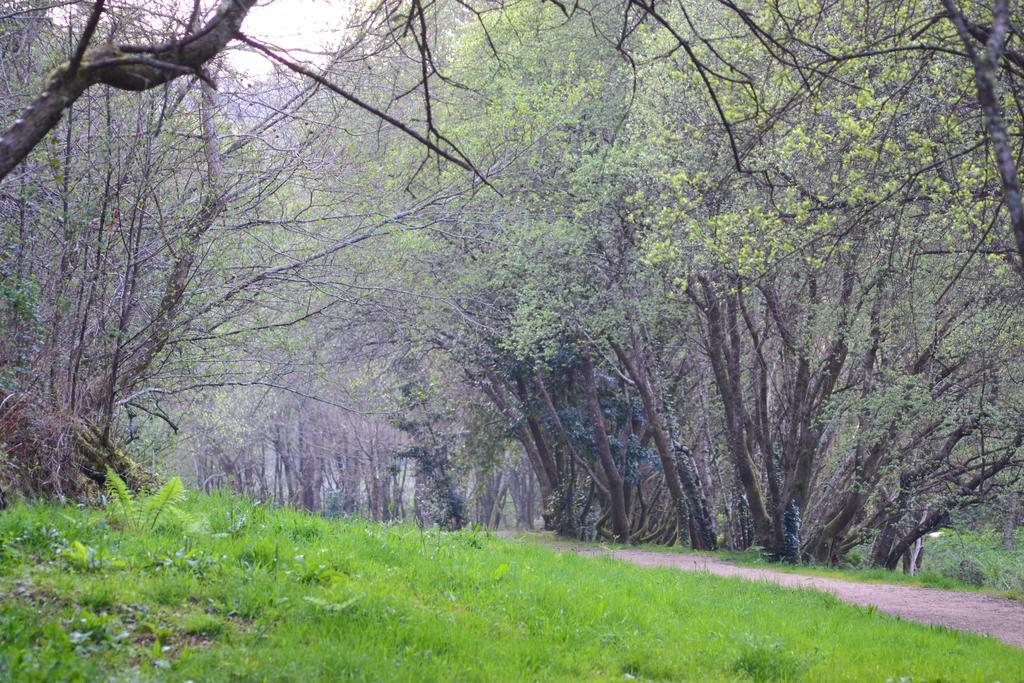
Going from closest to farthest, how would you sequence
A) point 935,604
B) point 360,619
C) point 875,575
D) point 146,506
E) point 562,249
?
point 360,619, point 146,506, point 935,604, point 875,575, point 562,249

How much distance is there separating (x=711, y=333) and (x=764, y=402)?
1.89 meters

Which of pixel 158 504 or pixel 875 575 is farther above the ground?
pixel 158 504

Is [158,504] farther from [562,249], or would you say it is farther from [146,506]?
[562,249]

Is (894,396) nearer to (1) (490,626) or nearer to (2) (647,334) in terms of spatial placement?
(2) (647,334)

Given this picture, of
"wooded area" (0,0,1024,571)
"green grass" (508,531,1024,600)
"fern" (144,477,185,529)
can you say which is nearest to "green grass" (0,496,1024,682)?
"fern" (144,477,185,529)

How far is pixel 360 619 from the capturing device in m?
5.41

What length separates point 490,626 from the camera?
19.9ft

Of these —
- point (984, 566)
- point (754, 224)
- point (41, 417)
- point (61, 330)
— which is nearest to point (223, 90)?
point (61, 330)

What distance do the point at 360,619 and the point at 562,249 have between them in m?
14.8

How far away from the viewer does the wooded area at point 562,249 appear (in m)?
8.18

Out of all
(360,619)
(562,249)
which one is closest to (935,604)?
(360,619)

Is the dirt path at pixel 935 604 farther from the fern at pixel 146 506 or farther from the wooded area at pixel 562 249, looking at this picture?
the fern at pixel 146 506

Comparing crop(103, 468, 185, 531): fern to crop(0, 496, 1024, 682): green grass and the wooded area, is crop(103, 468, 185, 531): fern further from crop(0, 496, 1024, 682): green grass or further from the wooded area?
the wooded area

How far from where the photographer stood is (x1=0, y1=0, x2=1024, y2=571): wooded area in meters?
8.18
